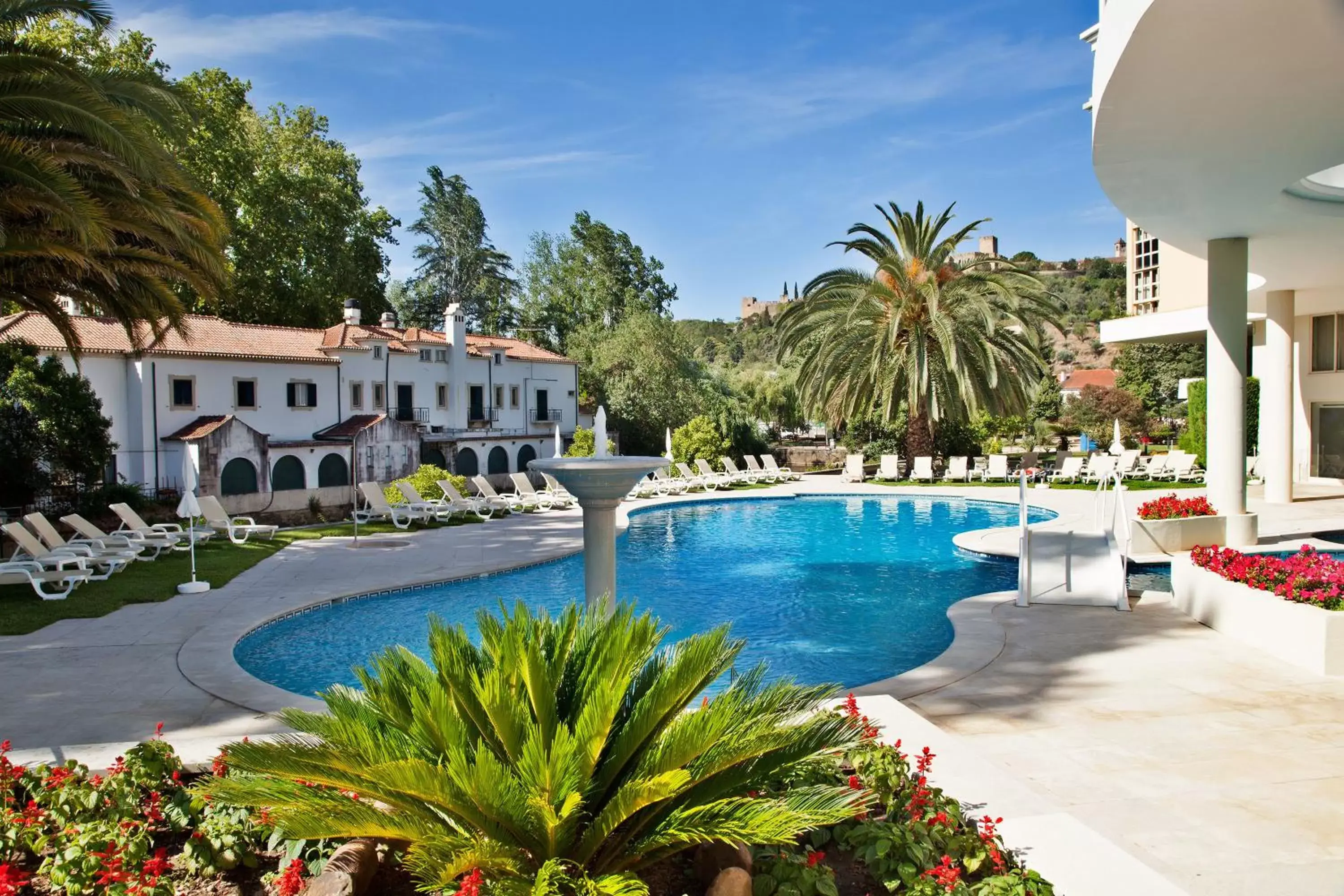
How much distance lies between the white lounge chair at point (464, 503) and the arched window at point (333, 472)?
255 inches

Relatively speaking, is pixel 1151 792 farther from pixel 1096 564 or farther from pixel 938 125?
pixel 938 125

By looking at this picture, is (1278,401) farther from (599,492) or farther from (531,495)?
(599,492)

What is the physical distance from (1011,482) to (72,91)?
25.0 meters

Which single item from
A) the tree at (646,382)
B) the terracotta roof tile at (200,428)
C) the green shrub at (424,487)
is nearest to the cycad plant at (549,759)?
the green shrub at (424,487)

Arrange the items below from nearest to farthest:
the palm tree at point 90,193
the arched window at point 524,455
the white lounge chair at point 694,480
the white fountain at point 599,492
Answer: the white fountain at point 599,492, the palm tree at point 90,193, the white lounge chair at point 694,480, the arched window at point 524,455

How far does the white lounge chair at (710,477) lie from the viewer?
26703mm

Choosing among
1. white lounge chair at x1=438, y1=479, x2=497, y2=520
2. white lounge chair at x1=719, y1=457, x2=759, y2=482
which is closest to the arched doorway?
white lounge chair at x1=438, y1=479, x2=497, y2=520

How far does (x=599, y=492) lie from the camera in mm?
6445

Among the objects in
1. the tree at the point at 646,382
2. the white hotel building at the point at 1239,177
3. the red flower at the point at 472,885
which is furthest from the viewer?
the tree at the point at 646,382

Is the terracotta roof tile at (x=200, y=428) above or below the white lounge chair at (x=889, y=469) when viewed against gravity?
above

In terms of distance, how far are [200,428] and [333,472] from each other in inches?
163

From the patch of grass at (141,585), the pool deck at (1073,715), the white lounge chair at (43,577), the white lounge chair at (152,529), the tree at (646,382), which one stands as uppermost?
the tree at (646,382)

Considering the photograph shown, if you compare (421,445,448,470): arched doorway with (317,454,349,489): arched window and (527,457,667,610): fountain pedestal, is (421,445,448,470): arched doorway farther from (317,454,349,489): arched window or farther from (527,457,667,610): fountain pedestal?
(527,457,667,610): fountain pedestal

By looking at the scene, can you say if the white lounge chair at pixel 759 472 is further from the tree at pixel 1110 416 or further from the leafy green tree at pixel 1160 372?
the leafy green tree at pixel 1160 372
